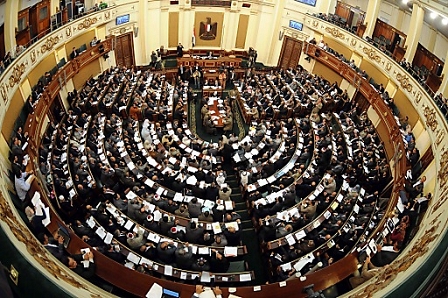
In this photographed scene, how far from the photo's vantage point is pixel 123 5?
62.5 feet

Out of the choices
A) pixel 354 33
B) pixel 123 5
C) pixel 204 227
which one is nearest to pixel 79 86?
pixel 123 5

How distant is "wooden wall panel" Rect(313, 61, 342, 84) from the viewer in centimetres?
1853

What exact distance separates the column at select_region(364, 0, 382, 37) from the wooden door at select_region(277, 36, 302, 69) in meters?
4.31

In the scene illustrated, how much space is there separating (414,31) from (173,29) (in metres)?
12.6

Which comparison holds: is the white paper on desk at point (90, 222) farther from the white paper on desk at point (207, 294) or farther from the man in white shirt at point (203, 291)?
the white paper on desk at point (207, 294)

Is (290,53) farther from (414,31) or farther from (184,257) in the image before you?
(184,257)

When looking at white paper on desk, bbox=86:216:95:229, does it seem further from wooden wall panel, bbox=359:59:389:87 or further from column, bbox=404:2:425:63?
column, bbox=404:2:425:63

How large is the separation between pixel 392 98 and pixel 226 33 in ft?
34.9

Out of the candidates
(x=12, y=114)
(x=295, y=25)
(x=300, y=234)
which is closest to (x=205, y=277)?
(x=300, y=234)

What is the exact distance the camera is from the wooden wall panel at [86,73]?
16841 mm

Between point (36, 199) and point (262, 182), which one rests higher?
point (262, 182)

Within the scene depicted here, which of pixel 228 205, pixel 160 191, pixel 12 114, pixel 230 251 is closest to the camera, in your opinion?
pixel 230 251

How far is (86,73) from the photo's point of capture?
17.6 meters

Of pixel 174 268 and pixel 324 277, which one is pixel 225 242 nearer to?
pixel 174 268
